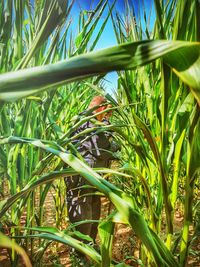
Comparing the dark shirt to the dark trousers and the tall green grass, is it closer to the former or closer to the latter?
the dark trousers

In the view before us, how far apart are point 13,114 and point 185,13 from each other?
24.8 inches

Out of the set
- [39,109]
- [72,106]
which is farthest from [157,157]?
[72,106]

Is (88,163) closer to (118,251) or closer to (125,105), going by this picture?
(118,251)

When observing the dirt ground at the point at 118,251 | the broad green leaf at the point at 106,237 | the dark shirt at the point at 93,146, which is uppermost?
the dark shirt at the point at 93,146

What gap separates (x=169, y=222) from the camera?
46cm

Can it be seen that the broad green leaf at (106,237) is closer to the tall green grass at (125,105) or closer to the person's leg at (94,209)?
the tall green grass at (125,105)

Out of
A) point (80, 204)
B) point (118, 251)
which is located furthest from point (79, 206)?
point (118, 251)

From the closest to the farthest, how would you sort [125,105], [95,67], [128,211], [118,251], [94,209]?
[95,67]
[128,211]
[125,105]
[118,251]
[94,209]

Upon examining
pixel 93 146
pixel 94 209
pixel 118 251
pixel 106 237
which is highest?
pixel 93 146

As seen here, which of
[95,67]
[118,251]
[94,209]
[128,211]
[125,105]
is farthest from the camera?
[94,209]

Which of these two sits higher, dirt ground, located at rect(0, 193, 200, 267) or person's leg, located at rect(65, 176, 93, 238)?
person's leg, located at rect(65, 176, 93, 238)

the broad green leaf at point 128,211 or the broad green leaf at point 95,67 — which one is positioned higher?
the broad green leaf at point 95,67

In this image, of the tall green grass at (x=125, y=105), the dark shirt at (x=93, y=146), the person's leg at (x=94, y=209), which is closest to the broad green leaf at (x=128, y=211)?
the tall green grass at (x=125, y=105)

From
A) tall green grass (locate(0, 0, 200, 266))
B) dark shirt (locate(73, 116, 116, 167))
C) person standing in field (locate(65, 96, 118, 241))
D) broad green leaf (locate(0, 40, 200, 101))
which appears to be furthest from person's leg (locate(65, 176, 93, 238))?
broad green leaf (locate(0, 40, 200, 101))
